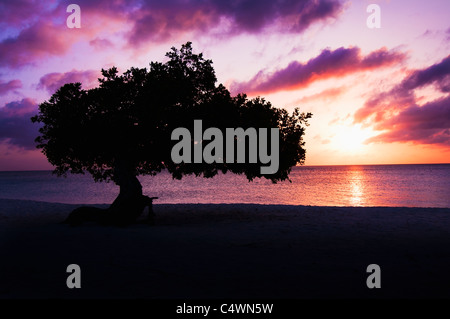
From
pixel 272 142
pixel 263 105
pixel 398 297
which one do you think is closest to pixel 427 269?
pixel 398 297

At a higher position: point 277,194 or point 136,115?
point 136,115

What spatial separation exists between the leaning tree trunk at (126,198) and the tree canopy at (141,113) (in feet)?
0.61

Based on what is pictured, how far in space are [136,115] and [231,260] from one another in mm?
11668

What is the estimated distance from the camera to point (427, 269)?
9.35 m

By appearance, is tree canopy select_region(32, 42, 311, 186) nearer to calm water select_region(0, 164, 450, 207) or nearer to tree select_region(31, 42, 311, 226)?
tree select_region(31, 42, 311, 226)

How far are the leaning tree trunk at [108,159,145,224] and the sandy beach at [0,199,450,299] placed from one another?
4.53 ft

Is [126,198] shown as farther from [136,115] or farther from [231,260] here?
[231,260]

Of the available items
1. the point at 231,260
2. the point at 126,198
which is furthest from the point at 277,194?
the point at 231,260

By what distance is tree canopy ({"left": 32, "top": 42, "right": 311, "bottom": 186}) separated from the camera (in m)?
18.6

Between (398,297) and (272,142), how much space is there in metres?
13.1

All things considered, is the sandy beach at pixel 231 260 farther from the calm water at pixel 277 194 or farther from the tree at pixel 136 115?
the calm water at pixel 277 194

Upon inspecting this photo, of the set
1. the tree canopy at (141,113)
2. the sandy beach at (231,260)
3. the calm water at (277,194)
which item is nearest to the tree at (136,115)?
the tree canopy at (141,113)

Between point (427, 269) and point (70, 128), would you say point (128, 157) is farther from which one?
point (427, 269)

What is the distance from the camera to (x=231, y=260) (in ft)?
33.8
